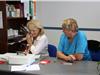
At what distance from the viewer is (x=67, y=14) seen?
4.54 meters

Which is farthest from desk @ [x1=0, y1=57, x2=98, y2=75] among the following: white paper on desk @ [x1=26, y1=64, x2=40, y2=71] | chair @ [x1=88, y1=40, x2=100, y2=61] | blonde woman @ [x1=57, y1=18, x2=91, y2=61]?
chair @ [x1=88, y1=40, x2=100, y2=61]

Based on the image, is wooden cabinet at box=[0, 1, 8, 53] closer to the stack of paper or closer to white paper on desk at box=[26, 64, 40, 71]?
the stack of paper

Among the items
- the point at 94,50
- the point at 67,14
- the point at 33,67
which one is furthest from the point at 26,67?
the point at 67,14

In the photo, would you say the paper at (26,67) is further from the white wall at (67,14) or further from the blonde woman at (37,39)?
the white wall at (67,14)

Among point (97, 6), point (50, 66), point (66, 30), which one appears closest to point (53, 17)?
point (97, 6)

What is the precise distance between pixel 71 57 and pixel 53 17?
6.80ft

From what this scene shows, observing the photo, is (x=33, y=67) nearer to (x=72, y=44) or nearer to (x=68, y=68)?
(x=68, y=68)

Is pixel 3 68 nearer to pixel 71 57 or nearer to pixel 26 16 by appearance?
pixel 71 57

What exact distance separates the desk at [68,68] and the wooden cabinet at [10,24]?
1233 mm

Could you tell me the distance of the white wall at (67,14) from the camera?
4.34m

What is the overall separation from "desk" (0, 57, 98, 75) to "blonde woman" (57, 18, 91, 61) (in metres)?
0.16

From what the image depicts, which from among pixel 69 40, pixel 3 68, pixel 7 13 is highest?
pixel 7 13

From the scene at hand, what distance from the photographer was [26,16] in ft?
14.1

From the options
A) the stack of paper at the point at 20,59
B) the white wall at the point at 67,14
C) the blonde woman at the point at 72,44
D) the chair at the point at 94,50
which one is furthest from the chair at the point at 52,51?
the white wall at the point at 67,14
